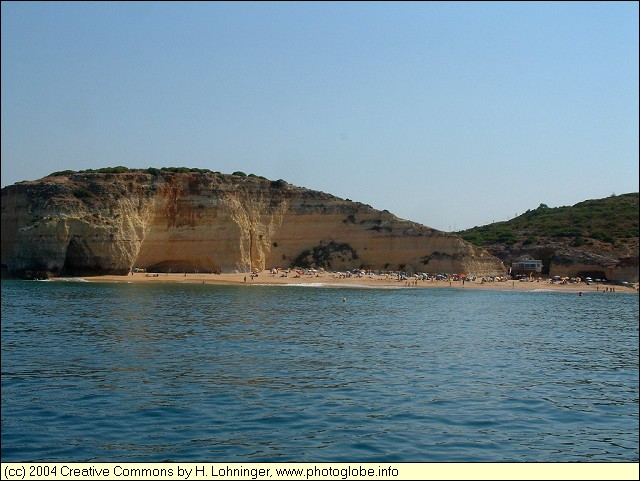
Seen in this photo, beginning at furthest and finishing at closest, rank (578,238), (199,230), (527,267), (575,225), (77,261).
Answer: (575,225) < (578,238) < (527,267) < (199,230) < (77,261)

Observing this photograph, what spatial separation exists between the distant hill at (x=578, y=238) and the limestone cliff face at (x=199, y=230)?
30.7 ft

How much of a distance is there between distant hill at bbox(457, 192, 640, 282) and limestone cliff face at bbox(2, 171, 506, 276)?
30.7 feet

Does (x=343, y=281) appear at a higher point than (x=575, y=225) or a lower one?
lower

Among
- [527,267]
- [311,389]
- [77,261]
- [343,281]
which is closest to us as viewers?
[311,389]

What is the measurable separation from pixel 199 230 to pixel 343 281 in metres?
16.0

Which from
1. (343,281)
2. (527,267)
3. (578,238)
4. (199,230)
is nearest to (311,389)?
Result: (343,281)

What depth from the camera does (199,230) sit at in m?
74.6

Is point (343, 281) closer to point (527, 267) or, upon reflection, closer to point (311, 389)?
point (527, 267)

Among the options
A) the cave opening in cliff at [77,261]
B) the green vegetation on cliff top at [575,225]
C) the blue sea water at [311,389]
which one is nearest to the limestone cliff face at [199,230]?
the cave opening in cliff at [77,261]

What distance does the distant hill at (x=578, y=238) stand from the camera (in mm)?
81562

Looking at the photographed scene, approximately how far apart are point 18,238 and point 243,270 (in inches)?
877

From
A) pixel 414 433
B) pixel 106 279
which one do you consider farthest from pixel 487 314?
pixel 106 279

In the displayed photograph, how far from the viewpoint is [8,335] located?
2650 centimetres

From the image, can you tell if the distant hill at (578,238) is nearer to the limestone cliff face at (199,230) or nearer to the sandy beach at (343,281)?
the sandy beach at (343,281)
